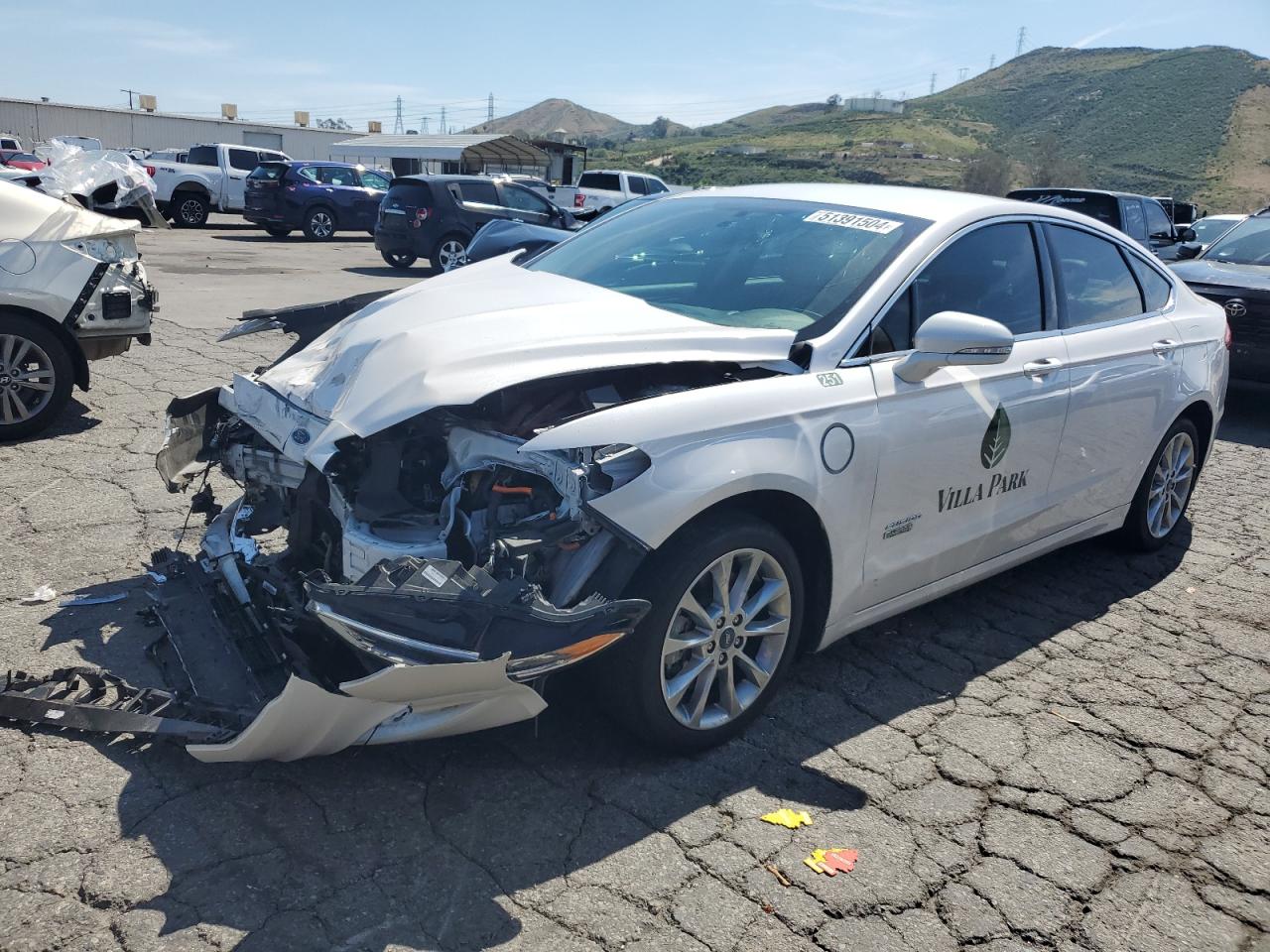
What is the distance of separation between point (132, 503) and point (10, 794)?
8.38 ft

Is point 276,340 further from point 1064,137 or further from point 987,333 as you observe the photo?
point 1064,137

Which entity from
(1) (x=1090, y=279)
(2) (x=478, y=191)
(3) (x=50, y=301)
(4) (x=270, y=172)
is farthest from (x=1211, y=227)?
(4) (x=270, y=172)

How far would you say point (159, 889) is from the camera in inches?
97.9

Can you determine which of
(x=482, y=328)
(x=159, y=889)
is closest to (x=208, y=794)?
Answer: (x=159, y=889)

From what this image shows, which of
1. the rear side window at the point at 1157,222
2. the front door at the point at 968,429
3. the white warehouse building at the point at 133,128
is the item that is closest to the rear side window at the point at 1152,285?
the front door at the point at 968,429

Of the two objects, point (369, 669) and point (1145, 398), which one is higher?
point (1145, 398)

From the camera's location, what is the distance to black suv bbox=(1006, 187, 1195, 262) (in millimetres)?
12461

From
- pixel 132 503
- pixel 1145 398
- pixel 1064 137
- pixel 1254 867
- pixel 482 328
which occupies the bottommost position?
pixel 1254 867

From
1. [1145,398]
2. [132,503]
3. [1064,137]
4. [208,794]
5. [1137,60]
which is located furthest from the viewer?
[1137,60]

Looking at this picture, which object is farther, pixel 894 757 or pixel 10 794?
pixel 894 757

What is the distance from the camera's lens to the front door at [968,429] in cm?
352

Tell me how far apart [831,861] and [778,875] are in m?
0.18

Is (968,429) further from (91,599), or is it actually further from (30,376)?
(30,376)

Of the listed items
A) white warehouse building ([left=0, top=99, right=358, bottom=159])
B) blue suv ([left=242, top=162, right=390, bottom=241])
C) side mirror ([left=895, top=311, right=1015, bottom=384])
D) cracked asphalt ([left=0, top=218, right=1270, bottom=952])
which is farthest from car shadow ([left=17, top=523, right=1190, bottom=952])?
white warehouse building ([left=0, top=99, right=358, bottom=159])
